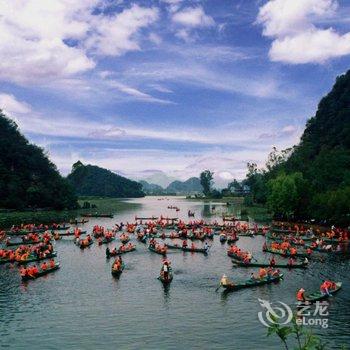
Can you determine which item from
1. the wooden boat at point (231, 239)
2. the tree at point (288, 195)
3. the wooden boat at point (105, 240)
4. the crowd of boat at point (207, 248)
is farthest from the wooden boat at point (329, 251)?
the tree at point (288, 195)

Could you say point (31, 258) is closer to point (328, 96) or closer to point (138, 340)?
point (138, 340)

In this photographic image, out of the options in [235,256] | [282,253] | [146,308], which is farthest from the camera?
[282,253]

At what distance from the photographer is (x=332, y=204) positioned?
87.9 metres

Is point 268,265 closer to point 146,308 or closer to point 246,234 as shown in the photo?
point 146,308

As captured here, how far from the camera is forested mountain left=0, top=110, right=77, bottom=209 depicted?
152m

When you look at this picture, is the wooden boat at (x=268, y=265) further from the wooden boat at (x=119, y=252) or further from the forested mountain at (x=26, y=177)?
the forested mountain at (x=26, y=177)

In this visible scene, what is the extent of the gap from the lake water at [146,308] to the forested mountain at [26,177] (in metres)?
102

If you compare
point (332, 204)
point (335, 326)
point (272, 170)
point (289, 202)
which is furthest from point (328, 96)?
point (335, 326)

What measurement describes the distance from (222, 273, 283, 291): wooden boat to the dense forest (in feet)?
142

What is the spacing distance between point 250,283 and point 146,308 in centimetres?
1195

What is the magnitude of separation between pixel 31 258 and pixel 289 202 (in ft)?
215

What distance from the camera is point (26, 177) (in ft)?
556

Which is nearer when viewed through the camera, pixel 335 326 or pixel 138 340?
pixel 138 340

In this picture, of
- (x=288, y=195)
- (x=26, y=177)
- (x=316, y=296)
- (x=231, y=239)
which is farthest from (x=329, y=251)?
(x=26, y=177)
